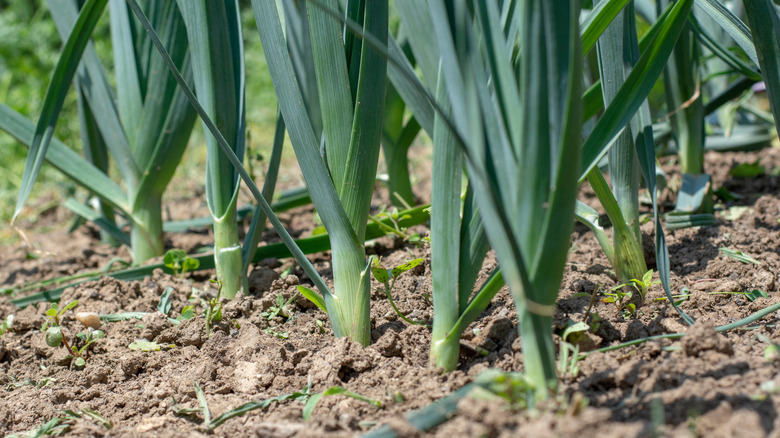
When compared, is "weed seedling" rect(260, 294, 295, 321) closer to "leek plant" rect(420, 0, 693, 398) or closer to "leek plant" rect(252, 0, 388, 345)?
"leek plant" rect(252, 0, 388, 345)

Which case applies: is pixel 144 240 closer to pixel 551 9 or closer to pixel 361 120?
pixel 361 120

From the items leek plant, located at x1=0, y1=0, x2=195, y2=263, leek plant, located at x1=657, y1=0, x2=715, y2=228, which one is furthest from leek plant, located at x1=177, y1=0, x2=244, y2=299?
leek plant, located at x1=657, y1=0, x2=715, y2=228

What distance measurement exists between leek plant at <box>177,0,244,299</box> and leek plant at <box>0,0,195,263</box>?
9.8 inches

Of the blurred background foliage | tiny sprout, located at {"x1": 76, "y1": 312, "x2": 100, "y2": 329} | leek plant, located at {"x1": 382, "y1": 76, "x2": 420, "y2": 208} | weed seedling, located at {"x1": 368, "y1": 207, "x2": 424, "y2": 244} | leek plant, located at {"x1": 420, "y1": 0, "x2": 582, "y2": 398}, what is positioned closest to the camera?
leek plant, located at {"x1": 420, "y1": 0, "x2": 582, "y2": 398}

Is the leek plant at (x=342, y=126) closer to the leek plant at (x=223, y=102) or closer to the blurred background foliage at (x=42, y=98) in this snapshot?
the leek plant at (x=223, y=102)

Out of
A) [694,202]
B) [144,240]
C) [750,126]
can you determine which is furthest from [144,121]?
[750,126]

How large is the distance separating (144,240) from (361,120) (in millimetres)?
899

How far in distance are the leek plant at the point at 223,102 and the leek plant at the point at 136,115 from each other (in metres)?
0.25

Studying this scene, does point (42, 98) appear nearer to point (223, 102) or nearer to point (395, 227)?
point (223, 102)

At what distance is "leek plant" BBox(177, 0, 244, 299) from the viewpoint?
1.26m

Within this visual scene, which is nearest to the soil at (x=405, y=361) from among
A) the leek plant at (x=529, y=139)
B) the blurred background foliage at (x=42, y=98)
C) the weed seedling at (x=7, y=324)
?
the weed seedling at (x=7, y=324)

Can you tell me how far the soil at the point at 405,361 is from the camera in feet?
2.48

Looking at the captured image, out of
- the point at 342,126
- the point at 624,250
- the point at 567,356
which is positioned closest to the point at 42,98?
the point at 342,126

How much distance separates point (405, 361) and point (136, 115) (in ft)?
3.23
